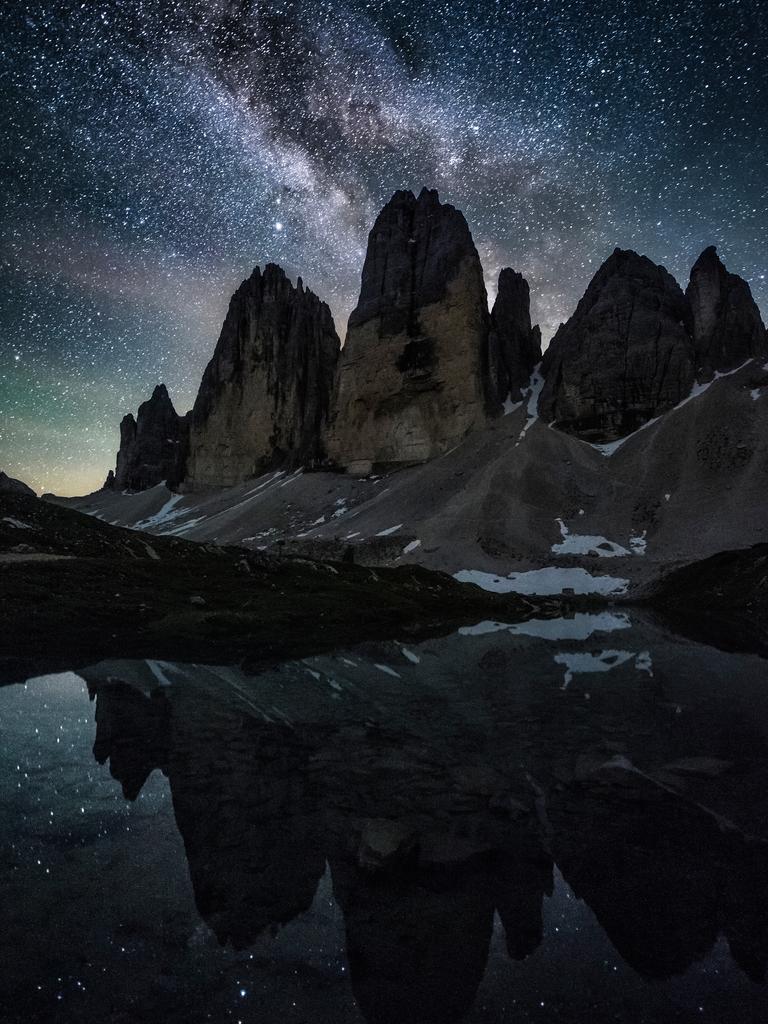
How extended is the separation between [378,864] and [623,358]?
130 metres

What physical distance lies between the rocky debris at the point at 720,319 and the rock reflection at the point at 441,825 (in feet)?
418

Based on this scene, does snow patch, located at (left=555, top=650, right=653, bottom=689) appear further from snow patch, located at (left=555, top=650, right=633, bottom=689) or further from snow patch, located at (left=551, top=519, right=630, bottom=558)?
snow patch, located at (left=551, top=519, right=630, bottom=558)

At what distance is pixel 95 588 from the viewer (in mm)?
24500

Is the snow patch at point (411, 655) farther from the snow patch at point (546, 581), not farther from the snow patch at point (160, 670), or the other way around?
the snow patch at point (546, 581)

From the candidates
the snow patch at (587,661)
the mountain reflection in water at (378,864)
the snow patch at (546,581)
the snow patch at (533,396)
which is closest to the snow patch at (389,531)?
the snow patch at (546,581)

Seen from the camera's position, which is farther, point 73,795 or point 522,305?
point 522,305

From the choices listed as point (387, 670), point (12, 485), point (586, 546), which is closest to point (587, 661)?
point (387, 670)

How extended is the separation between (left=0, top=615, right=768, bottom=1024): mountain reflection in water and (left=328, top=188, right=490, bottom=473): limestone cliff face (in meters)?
121

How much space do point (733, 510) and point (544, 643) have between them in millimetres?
69381

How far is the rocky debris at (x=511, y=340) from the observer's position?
436 feet

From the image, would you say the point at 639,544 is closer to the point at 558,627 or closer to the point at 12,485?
the point at 558,627

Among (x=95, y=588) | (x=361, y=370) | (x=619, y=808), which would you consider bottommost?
(x=619, y=808)

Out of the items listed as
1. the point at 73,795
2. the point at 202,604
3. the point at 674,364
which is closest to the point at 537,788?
the point at 73,795

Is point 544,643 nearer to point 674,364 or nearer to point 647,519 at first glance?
point 647,519
